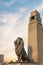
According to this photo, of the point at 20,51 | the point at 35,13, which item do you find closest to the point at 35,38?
the point at 20,51

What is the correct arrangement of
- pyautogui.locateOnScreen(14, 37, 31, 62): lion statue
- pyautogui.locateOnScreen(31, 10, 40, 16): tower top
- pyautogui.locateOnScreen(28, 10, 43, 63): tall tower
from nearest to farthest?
pyautogui.locateOnScreen(14, 37, 31, 62): lion statue → pyautogui.locateOnScreen(28, 10, 43, 63): tall tower → pyautogui.locateOnScreen(31, 10, 40, 16): tower top

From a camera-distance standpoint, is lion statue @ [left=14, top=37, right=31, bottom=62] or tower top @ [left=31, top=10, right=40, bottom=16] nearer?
lion statue @ [left=14, top=37, right=31, bottom=62]

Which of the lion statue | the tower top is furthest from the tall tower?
Result: the lion statue

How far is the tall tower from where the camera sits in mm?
18344

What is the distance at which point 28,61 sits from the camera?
17125 mm

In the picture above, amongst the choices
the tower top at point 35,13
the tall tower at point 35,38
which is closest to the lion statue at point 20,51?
the tall tower at point 35,38

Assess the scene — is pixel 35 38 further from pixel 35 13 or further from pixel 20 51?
pixel 35 13

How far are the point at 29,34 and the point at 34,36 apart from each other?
0.99 m

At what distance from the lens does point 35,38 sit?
61.9 ft

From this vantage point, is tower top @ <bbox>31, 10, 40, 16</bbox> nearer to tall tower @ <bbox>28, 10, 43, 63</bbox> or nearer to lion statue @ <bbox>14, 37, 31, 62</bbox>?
tall tower @ <bbox>28, 10, 43, 63</bbox>

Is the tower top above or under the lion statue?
above

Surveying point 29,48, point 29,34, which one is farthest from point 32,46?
point 29,34

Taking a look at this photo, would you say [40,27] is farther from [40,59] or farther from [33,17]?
[40,59]

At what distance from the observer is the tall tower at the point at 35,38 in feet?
60.2
